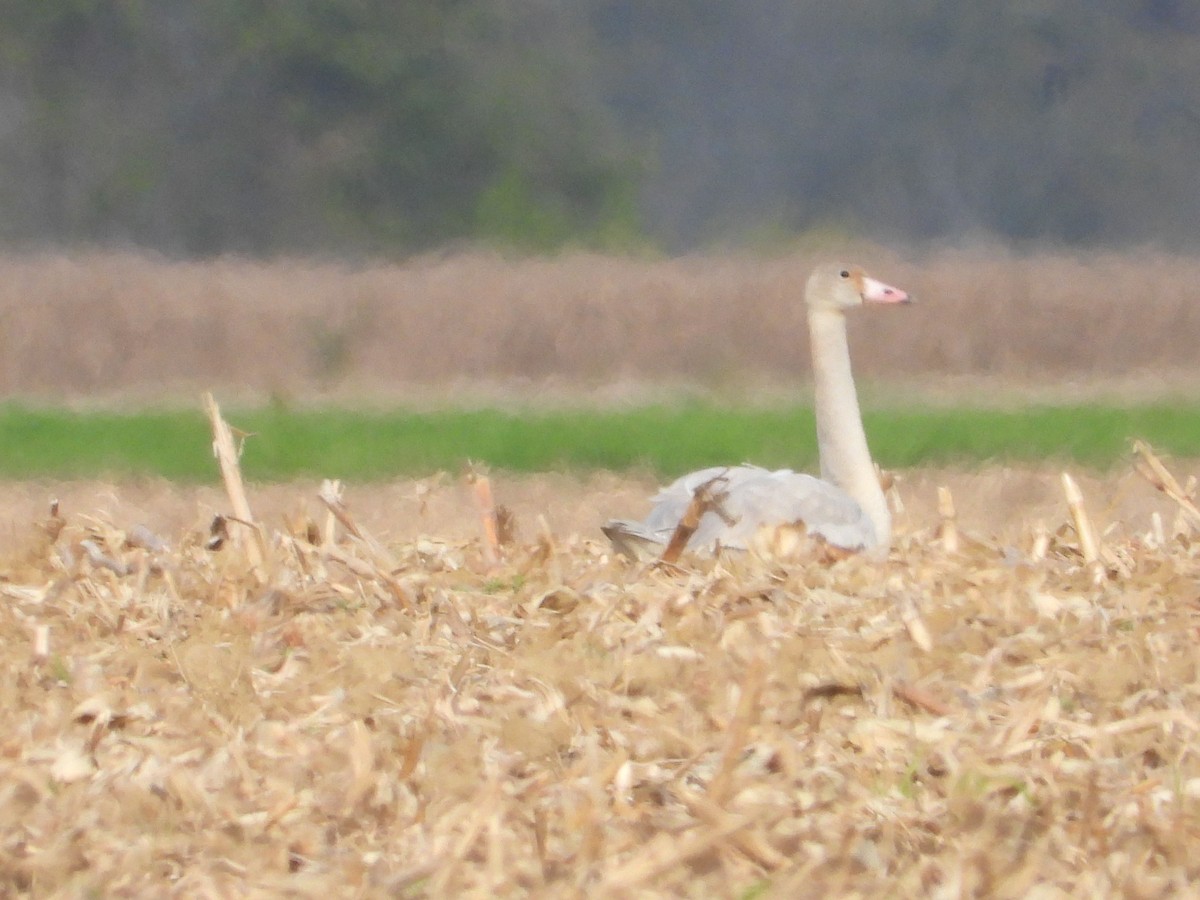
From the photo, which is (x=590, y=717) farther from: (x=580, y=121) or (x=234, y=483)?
(x=580, y=121)

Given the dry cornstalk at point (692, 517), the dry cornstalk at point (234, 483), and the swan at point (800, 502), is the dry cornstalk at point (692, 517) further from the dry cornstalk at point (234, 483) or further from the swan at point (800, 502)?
the dry cornstalk at point (234, 483)

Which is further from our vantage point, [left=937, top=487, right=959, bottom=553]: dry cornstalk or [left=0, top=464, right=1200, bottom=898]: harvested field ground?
[left=937, top=487, right=959, bottom=553]: dry cornstalk

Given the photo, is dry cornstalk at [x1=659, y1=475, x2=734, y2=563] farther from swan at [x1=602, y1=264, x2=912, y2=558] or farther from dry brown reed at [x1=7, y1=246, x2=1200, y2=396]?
dry brown reed at [x1=7, y1=246, x2=1200, y2=396]

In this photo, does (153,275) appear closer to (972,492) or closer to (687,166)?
(687,166)

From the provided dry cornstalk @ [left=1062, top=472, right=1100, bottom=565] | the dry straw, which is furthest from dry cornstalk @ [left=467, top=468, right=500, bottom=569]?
dry cornstalk @ [left=1062, top=472, right=1100, bottom=565]

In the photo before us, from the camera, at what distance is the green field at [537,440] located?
37.0 feet

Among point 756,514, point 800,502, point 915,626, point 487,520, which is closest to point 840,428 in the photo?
point 800,502

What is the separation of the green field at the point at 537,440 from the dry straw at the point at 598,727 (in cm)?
673

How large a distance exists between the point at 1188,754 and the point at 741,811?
2.33ft

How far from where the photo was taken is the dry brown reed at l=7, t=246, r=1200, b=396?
49.1 ft

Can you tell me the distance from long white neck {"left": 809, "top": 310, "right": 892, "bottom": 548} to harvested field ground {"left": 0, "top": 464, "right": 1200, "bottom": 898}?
1087 mm

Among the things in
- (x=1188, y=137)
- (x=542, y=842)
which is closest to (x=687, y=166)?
(x=1188, y=137)

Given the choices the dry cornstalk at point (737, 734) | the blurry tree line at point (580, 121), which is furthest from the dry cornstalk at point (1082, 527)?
the blurry tree line at point (580, 121)

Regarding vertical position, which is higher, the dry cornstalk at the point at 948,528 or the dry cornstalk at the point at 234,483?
the dry cornstalk at the point at 234,483
